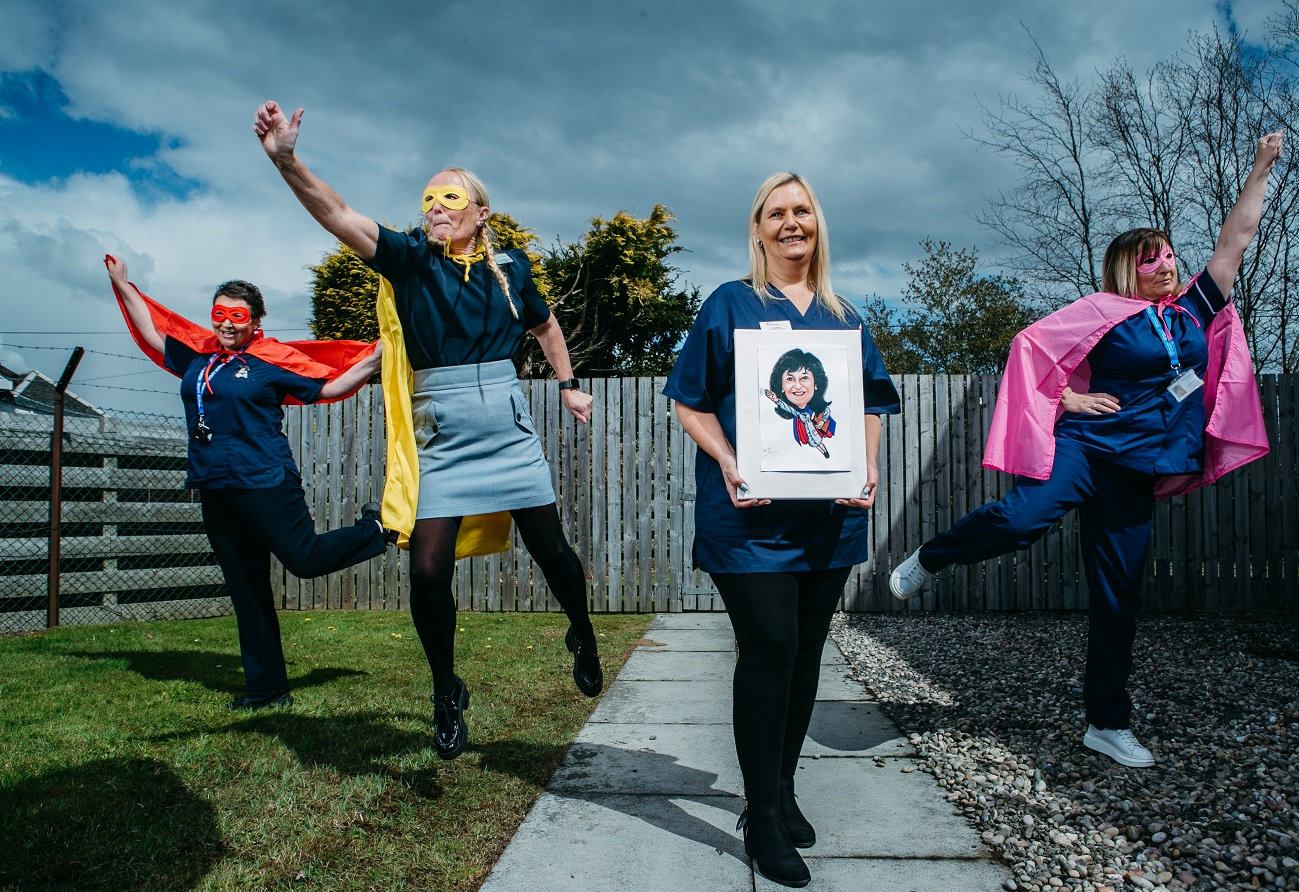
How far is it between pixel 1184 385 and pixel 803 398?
68.4 inches

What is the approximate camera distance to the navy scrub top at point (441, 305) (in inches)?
102

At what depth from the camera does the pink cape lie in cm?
310

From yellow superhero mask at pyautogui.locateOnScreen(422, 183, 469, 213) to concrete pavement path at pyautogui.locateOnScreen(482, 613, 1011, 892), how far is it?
1915 mm

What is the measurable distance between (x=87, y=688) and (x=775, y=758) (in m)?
3.69

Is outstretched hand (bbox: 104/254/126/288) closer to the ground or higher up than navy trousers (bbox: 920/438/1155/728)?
higher up

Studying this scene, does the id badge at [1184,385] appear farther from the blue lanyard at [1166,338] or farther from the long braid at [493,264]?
the long braid at [493,264]

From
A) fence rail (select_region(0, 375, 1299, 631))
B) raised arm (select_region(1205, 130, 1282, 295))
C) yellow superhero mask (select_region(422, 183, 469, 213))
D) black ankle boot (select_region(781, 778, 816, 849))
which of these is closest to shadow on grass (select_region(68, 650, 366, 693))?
fence rail (select_region(0, 375, 1299, 631))

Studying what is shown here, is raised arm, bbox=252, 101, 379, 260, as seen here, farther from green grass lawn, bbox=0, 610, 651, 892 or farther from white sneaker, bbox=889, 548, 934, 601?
white sneaker, bbox=889, 548, 934, 601

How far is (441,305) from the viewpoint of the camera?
2.68 m

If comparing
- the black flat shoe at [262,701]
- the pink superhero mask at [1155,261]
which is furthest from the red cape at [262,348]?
the pink superhero mask at [1155,261]

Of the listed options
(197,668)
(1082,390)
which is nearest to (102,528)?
(197,668)

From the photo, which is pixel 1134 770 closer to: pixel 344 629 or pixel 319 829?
pixel 319 829

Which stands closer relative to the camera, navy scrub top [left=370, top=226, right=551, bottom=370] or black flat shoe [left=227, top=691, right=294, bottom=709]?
navy scrub top [left=370, top=226, right=551, bottom=370]

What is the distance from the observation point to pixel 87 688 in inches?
166
